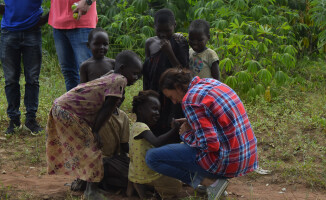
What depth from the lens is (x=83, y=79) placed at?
158 inches

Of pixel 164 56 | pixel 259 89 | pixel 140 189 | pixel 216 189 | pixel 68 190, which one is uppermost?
pixel 164 56

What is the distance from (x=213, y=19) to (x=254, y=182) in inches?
132

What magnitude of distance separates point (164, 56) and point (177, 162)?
3.21 ft

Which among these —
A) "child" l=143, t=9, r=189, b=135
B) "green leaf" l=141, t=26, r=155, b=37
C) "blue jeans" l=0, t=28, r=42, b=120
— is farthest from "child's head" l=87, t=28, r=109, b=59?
"green leaf" l=141, t=26, r=155, b=37

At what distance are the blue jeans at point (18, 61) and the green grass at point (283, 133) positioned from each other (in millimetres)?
350

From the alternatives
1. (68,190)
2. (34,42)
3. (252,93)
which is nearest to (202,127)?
(68,190)

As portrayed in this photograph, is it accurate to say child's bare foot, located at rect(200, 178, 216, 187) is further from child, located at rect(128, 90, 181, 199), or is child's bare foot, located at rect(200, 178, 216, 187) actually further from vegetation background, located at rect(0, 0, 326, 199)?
vegetation background, located at rect(0, 0, 326, 199)

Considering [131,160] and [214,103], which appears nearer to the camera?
[214,103]

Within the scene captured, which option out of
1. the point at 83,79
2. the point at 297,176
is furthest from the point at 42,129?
the point at 297,176

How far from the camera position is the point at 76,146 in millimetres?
3352

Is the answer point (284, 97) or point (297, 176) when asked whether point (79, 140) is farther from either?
point (284, 97)

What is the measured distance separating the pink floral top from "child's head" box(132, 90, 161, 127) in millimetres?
291

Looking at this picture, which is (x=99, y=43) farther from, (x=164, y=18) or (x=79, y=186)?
(x=79, y=186)

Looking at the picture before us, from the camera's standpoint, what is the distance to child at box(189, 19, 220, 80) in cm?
392
